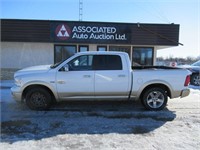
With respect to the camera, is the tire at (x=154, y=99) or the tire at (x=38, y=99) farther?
the tire at (x=154, y=99)

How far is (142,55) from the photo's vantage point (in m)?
13.5

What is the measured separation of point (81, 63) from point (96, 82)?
0.79m

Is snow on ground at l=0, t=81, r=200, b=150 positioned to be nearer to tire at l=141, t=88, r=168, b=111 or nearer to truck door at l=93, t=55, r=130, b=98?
tire at l=141, t=88, r=168, b=111

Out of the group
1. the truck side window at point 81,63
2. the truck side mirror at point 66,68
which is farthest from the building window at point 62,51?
the truck side mirror at point 66,68

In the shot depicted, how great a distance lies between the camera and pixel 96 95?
615cm

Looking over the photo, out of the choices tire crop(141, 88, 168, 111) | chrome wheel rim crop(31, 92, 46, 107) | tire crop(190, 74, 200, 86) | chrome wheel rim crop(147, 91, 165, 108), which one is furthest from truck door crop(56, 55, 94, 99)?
tire crop(190, 74, 200, 86)

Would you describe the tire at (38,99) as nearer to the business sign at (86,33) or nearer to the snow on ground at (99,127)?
the snow on ground at (99,127)

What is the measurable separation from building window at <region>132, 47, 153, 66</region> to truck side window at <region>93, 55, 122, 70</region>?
747cm

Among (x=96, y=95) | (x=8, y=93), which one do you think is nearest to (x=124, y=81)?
(x=96, y=95)

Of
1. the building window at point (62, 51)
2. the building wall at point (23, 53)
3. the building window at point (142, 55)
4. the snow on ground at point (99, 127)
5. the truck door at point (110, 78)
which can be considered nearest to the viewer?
the snow on ground at point (99, 127)

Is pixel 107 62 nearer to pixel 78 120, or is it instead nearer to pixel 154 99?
pixel 154 99

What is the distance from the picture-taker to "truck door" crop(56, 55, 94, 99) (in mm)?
5984

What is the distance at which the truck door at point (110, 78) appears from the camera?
607 centimetres

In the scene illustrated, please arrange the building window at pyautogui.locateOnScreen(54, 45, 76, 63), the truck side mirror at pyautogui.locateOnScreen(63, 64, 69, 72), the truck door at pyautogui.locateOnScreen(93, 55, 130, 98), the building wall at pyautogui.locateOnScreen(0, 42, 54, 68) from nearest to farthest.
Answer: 1. the truck side mirror at pyautogui.locateOnScreen(63, 64, 69, 72)
2. the truck door at pyautogui.locateOnScreen(93, 55, 130, 98)
3. the building wall at pyautogui.locateOnScreen(0, 42, 54, 68)
4. the building window at pyautogui.locateOnScreen(54, 45, 76, 63)
